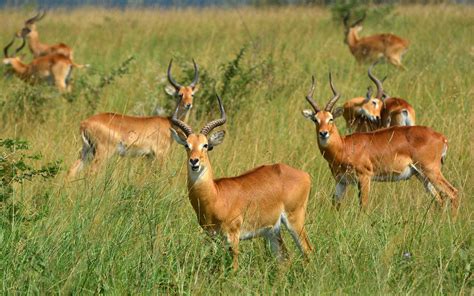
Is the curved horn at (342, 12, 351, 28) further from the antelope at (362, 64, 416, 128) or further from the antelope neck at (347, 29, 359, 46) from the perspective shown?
the antelope at (362, 64, 416, 128)

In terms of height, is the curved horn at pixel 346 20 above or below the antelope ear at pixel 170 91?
below

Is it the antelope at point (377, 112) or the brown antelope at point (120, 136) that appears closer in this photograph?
the brown antelope at point (120, 136)

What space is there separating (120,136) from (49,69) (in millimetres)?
5008

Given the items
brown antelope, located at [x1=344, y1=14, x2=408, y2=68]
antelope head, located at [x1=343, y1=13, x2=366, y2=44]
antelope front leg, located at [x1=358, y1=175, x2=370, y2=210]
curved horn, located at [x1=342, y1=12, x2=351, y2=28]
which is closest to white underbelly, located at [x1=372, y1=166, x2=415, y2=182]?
antelope front leg, located at [x1=358, y1=175, x2=370, y2=210]

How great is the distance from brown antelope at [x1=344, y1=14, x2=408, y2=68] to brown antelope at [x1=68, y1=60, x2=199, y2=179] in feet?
17.1

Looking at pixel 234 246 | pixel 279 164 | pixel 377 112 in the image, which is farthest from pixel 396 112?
pixel 234 246

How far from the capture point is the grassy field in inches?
179

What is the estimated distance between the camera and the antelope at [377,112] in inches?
335

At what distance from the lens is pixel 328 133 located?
7082mm

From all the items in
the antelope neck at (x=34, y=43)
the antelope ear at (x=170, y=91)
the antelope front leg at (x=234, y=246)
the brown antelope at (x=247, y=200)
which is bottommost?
the antelope neck at (x=34, y=43)

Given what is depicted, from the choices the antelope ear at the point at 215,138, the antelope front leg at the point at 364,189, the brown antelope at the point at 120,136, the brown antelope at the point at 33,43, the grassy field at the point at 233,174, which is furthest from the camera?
the brown antelope at the point at 33,43

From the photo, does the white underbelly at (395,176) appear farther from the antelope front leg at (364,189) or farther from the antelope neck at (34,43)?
the antelope neck at (34,43)

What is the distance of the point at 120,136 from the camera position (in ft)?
27.7

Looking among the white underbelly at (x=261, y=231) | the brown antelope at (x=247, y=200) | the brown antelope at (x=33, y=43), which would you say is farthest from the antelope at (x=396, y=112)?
the brown antelope at (x=33, y=43)
